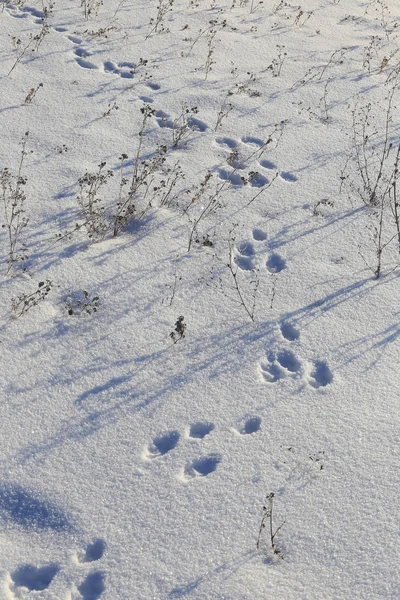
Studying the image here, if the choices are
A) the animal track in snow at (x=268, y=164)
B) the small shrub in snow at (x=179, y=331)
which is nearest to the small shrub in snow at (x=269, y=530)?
the small shrub in snow at (x=179, y=331)

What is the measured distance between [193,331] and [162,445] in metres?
0.87

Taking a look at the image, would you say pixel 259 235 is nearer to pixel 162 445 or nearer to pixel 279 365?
pixel 279 365

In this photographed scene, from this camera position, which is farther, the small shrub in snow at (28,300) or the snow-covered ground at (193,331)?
the small shrub in snow at (28,300)

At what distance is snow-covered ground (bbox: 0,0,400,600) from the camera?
9.12ft

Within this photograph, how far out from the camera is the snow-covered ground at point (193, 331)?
9.12 feet

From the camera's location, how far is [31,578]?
8.68 ft

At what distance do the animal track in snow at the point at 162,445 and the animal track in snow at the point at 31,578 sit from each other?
726 mm

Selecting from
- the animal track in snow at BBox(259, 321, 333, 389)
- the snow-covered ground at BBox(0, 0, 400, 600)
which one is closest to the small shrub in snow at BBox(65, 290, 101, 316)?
the snow-covered ground at BBox(0, 0, 400, 600)

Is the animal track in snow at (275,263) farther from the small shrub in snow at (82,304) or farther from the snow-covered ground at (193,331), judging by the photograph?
the small shrub in snow at (82,304)

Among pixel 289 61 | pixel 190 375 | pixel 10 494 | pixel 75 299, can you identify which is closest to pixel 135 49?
pixel 289 61

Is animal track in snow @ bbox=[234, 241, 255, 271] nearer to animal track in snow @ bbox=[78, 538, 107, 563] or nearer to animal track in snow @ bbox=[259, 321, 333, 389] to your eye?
animal track in snow @ bbox=[259, 321, 333, 389]

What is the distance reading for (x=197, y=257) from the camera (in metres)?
4.43

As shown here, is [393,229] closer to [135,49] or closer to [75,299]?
[75,299]

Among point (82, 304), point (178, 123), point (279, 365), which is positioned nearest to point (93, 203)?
point (82, 304)
